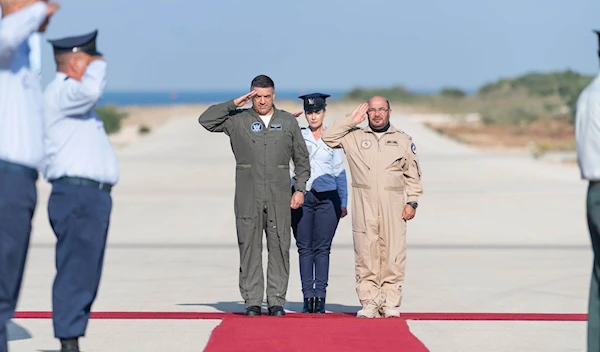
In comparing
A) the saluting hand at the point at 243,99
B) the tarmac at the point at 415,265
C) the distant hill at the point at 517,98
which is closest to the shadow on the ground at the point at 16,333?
the tarmac at the point at 415,265

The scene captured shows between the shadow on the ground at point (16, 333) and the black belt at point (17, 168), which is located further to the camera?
the shadow on the ground at point (16, 333)

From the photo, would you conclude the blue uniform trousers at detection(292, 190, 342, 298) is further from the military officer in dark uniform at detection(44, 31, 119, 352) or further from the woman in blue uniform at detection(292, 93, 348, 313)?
the military officer in dark uniform at detection(44, 31, 119, 352)

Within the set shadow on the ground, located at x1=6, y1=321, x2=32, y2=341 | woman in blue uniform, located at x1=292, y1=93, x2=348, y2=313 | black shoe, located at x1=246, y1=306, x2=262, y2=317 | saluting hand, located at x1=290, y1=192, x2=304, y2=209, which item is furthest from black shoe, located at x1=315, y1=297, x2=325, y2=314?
shadow on the ground, located at x1=6, y1=321, x2=32, y2=341

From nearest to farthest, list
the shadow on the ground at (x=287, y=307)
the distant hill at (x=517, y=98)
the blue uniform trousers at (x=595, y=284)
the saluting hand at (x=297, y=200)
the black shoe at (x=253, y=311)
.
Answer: the blue uniform trousers at (x=595, y=284) → the black shoe at (x=253, y=311) → the saluting hand at (x=297, y=200) → the shadow on the ground at (x=287, y=307) → the distant hill at (x=517, y=98)

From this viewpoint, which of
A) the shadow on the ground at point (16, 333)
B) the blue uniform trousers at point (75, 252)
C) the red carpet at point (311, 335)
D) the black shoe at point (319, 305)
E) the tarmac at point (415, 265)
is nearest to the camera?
the blue uniform trousers at point (75, 252)

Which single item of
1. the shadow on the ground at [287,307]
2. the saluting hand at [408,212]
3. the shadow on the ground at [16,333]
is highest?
the saluting hand at [408,212]

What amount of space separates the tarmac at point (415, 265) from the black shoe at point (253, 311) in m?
0.41

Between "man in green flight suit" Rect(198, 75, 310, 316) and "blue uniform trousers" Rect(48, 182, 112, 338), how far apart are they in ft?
8.47

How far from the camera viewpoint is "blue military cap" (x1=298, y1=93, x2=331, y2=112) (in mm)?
11125

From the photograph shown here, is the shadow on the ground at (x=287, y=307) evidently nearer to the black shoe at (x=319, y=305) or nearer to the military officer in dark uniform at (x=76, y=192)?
the black shoe at (x=319, y=305)

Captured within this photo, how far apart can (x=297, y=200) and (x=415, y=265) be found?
196 inches

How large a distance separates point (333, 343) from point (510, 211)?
1428 centimetres

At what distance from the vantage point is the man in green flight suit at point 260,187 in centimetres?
1046

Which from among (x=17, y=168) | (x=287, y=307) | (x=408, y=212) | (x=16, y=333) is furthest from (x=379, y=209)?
(x=17, y=168)
